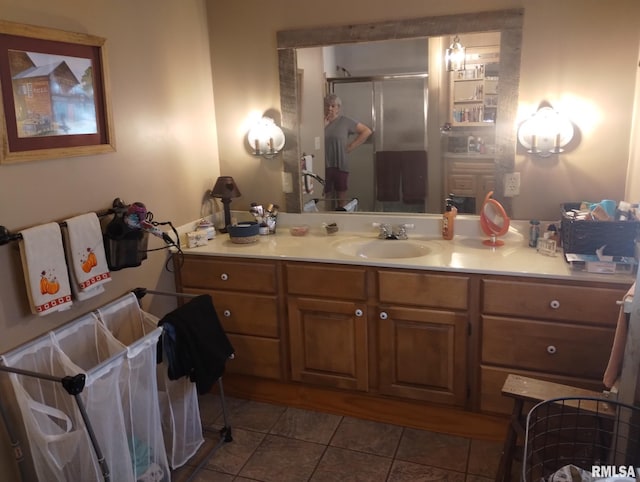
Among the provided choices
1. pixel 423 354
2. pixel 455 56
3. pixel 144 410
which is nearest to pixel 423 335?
pixel 423 354

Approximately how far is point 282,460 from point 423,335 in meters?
0.84

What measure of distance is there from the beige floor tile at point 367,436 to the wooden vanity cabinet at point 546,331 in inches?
20.0

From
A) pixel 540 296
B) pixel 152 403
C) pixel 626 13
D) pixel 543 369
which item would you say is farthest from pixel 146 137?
pixel 626 13

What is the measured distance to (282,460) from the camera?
246cm

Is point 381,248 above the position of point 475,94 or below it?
below

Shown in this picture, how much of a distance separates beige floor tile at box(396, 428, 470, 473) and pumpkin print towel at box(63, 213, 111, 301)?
1.49m

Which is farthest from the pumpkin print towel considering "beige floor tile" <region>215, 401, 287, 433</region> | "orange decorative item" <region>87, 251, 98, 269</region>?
"beige floor tile" <region>215, 401, 287, 433</region>

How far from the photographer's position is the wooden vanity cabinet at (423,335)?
241cm

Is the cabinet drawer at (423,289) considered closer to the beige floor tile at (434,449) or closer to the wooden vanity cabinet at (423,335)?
the wooden vanity cabinet at (423,335)

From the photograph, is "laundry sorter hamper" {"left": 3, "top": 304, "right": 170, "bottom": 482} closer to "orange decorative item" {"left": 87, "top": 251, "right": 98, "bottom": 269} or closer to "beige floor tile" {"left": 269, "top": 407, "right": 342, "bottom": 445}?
"orange decorative item" {"left": 87, "top": 251, "right": 98, "bottom": 269}

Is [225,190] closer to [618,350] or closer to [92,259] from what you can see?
[92,259]

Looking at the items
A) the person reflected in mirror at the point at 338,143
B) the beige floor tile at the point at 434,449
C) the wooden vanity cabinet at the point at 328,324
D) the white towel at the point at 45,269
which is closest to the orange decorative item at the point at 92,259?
the white towel at the point at 45,269

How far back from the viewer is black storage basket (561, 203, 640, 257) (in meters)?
2.18

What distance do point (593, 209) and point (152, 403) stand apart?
195 centimetres
